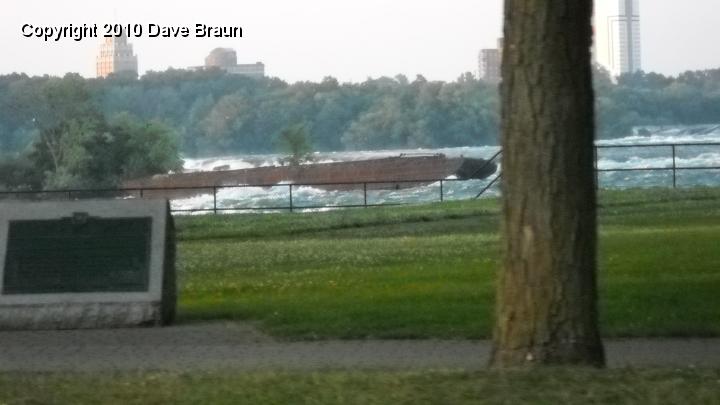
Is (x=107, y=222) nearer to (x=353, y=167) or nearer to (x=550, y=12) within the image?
(x=550, y=12)

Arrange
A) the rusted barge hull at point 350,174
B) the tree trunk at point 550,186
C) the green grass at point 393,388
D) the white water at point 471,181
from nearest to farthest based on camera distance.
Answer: the green grass at point 393,388
the tree trunk at point 550,186
the white water at point 471,181
the rusted barge hull at point 350,174

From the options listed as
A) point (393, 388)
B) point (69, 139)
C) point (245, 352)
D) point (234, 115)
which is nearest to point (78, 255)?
point (245, 352)

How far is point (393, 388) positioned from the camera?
7.62m

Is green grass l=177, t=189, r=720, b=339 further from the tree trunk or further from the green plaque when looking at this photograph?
the tree trunk

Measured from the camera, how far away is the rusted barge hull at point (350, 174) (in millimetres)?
33094

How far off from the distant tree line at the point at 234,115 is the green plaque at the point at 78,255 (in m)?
14.7

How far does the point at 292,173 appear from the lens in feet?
112

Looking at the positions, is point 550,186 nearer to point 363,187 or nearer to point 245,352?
point 245,352

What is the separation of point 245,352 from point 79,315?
210 cm

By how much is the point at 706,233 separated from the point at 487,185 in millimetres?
15606

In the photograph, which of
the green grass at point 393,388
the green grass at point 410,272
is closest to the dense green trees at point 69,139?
the green grass at point 410,272

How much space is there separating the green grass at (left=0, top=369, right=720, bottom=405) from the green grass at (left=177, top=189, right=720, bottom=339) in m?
3.51

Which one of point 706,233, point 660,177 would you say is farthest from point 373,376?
point 660,177

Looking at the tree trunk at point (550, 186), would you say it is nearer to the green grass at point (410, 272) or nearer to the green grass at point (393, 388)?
the green grass at point (393, 388)
